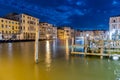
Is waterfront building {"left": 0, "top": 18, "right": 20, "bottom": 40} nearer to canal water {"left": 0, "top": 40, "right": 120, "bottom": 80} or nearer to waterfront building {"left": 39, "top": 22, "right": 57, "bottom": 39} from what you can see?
waterfront building {"left": 39, "top": 22, "right": 57, "bottom": 39}

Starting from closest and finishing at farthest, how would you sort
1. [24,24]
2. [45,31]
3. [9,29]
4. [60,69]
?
1. [60,69]
2. [9,29]
3. [24,24]
4. [45,31]

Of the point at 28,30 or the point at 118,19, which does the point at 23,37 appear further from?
the point at 118,19

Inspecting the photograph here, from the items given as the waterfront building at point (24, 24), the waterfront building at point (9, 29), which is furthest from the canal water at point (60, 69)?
the waterfront building at point (24, 24)

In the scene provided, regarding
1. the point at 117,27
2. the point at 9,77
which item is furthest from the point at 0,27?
the point at 9,77

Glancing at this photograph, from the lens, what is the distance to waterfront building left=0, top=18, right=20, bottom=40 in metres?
68.7

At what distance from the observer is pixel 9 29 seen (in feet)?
241

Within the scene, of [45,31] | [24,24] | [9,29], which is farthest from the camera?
[45,31]

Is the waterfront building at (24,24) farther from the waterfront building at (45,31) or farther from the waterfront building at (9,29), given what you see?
the waterfront building at (45,31)

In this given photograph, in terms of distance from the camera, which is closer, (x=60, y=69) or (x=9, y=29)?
(x=60, y=69)

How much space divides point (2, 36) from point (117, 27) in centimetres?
5405

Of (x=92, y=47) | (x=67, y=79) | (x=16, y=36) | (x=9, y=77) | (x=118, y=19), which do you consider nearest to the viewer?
(x=67, y=79)

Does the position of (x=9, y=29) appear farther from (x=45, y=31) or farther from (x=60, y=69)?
(x=60, y=69)

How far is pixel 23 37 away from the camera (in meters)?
78.5

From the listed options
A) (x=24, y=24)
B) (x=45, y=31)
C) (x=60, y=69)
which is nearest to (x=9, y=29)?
(x=24, y=24)
